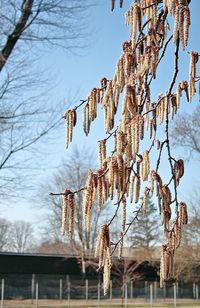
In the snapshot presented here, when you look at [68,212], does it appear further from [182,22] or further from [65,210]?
[182,22]

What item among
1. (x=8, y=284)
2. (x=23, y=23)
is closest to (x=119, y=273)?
(x=8, y=284)

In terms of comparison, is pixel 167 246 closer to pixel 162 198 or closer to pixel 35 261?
pixel 162 198

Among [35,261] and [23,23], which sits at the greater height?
[23,23]

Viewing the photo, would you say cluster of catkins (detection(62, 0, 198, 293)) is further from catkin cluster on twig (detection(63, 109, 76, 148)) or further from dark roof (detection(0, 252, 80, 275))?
dark roof (detection(0, 252, 80, 275))

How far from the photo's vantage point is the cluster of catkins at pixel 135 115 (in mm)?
1882

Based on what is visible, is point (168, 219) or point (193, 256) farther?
point (193, 256)

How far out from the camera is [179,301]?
34.2 meters

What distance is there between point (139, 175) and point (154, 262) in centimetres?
3258

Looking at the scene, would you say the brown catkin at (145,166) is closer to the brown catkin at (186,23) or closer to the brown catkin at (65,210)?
the brown catkin at (65,210)

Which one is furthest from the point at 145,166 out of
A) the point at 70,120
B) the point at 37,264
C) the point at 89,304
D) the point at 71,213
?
the point at 37,264

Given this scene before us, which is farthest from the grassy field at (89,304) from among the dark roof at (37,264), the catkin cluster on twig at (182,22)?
the catkin cluster on twig at (182,22)

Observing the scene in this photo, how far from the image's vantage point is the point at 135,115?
1.89 meters

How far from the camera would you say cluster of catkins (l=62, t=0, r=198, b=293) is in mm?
1882

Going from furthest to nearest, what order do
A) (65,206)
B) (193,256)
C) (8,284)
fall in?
1. (193,256)
2. (8,284)
3. (65,206)
